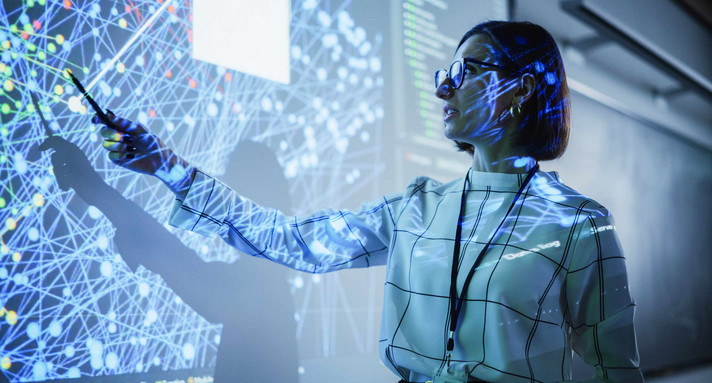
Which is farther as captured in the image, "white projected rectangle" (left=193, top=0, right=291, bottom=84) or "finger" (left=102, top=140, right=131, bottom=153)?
"white projected rectangle" (left=193, top=0, right=291, bottom=84)

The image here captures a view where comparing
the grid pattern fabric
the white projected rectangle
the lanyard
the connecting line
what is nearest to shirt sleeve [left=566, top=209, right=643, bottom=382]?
the grid pattern fabric

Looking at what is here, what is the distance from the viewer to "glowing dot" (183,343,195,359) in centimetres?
74

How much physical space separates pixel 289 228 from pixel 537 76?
0.45 meters

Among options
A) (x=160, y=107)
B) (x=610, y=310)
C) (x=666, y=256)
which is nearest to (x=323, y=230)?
(x=160, y=107)

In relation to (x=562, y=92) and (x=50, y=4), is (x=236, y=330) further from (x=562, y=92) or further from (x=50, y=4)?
(x=562, y=92)

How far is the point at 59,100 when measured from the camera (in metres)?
0.65

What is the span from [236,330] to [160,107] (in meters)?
0.38

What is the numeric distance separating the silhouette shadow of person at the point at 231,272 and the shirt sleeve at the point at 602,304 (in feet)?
1.56

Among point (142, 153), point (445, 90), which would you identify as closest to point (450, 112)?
point (445, 90)

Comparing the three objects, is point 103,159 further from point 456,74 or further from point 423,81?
point 423,81

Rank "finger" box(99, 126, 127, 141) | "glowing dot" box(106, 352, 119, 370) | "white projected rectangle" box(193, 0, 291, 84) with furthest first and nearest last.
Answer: "white projected rectangle" box(193, 0, 291, 84)
"glowing dot" box(106, 352, 119, 370)
"finger" box(99, 126, 127, 141)

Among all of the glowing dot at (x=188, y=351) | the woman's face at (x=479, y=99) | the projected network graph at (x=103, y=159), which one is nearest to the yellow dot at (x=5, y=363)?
the projected network graph at (x=103, y=159)

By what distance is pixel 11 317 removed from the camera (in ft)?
1.95

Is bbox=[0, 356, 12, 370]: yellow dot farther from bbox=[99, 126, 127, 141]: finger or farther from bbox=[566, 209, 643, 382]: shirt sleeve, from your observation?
bbox=[566, 209, 643, 382]: shirt sleeve
